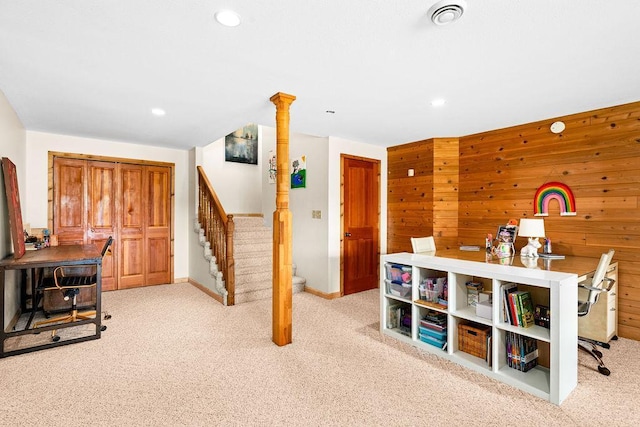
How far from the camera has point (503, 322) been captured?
2.48m

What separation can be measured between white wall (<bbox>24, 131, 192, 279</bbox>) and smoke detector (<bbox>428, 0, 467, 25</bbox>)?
4.92 meters

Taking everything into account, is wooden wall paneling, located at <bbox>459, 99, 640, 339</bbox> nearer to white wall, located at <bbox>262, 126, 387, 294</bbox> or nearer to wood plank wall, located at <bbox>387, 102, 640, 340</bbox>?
wood plank wall, located at <bbox>387, 102, 640, 340</bbox>

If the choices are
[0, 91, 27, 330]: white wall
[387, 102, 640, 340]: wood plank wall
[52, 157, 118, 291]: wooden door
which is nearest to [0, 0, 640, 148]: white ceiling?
[0, 91, 27, 330]: white wall

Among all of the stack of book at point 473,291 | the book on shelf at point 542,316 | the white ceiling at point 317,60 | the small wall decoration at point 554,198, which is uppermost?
the white ceiling at point 317,60

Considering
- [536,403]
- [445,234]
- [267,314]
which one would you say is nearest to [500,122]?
[445,234]

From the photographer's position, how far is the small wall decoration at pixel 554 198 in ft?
11.8

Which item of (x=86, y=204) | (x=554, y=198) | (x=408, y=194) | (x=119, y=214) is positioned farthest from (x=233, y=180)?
(x=554, y=198)

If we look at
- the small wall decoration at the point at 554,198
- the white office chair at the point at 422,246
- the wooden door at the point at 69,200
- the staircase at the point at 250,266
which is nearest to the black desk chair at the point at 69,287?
the wooden door at the point at 69,200

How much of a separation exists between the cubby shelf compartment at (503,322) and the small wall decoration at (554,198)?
1.52 metres

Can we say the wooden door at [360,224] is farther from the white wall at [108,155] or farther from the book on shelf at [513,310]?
the white wall at [108,155]

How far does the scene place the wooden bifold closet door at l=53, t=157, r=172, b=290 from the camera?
4.71 meters

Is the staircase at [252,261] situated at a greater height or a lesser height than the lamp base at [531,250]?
lesser

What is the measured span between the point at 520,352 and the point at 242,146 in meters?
5.91

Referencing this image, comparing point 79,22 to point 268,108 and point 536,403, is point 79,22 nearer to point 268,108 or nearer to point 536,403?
point 268,108
